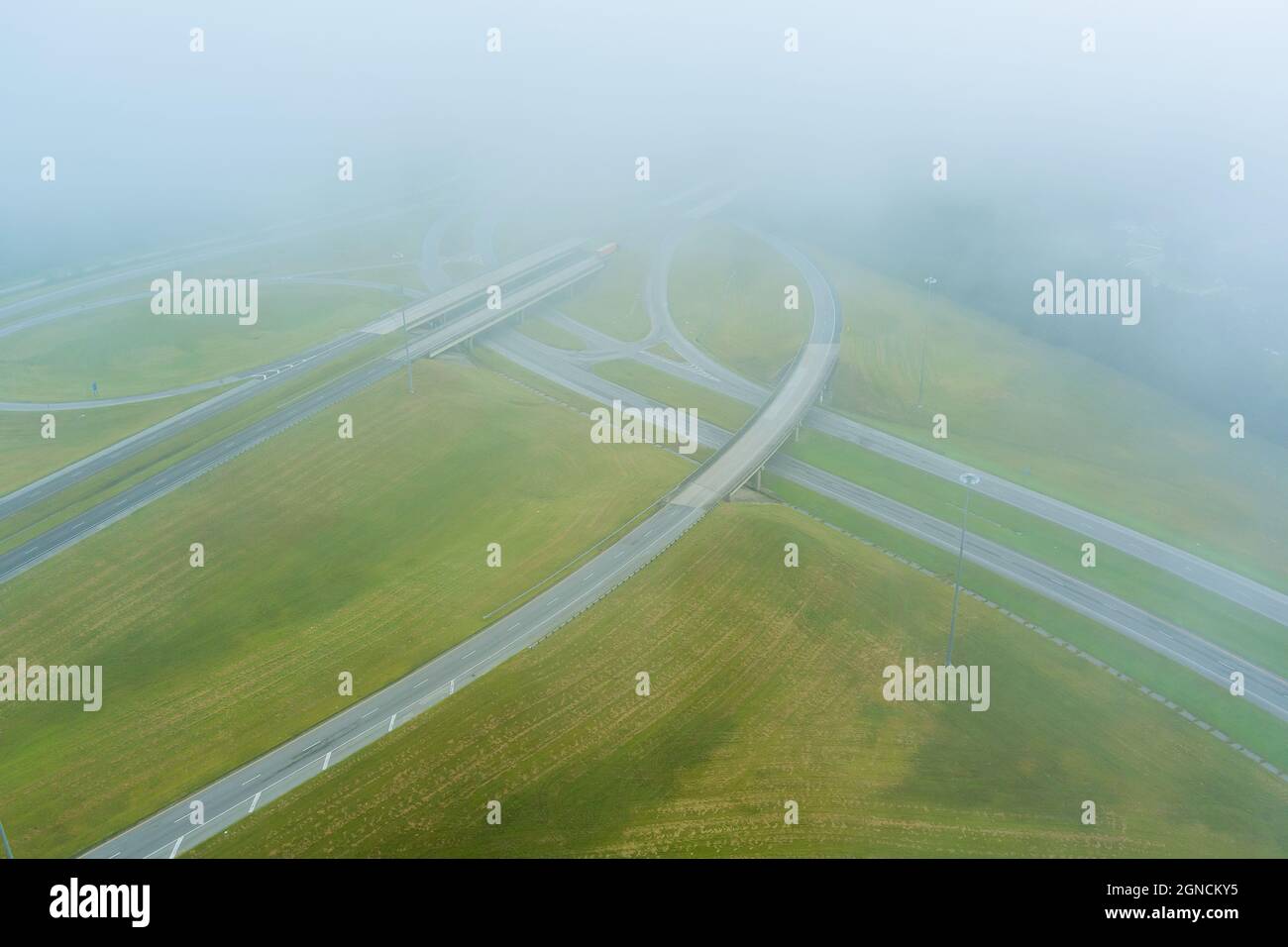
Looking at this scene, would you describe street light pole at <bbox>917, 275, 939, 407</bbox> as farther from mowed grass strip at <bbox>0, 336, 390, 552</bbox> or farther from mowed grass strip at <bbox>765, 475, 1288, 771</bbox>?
mowed grass strip at <bbox>0, 336, 390, 552</bbox>

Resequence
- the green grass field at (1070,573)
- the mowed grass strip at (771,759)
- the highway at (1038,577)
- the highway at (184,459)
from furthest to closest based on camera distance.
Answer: the highway at (184,459) → the highway at (1038,577) → the green grass field at (1070,573) → the mowed grass strip at (771,759)

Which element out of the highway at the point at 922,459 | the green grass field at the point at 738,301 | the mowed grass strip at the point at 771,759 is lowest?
the mowed grass strip at the point at 771,759

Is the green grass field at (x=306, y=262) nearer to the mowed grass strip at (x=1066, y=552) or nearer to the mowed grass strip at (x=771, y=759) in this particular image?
the mowed grass strip at (x=1066, y=552)

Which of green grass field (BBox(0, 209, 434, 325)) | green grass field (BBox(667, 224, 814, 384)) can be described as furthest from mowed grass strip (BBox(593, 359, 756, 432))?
green grass field (BBox(0, 209, 434, 325))

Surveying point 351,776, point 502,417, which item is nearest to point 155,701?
point 351,776

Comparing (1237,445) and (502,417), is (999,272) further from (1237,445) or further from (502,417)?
(502,417)

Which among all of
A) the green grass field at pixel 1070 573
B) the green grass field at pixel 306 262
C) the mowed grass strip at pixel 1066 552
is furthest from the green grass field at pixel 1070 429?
the green grass field at pixel 306 262
